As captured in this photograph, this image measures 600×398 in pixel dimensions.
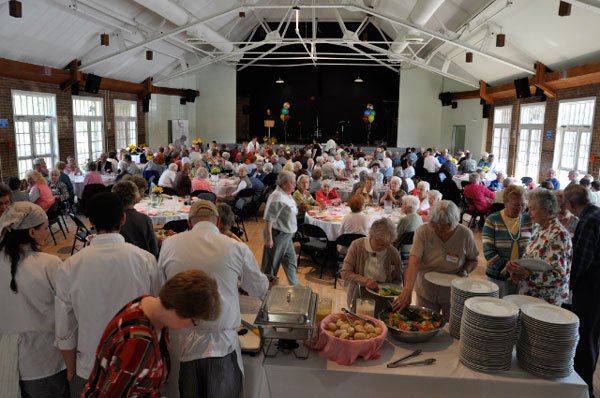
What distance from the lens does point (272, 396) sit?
2354 mm

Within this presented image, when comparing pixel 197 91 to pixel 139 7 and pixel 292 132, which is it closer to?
pixel 292 132

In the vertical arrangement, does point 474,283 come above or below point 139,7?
below

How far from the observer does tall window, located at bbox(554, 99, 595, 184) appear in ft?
32.6

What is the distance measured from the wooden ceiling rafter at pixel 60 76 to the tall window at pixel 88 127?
26.2 inches

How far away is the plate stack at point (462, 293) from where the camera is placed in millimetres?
2574

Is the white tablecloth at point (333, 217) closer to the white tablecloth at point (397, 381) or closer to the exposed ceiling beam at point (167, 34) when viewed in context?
the white tablecloth at point (397, 381)

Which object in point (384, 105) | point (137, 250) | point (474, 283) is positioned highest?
point (384, 105)

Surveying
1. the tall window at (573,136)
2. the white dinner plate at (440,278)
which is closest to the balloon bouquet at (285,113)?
the tall window at (573,136)

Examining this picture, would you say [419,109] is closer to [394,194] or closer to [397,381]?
[394,194]

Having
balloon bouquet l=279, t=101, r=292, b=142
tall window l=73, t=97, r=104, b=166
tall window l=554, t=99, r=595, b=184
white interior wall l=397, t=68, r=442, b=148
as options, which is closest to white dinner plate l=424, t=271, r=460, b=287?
tall window l=554, t=99, r=595, b=184

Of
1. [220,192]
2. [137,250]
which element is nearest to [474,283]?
[137,250]

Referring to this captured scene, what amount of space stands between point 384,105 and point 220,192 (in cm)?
1464

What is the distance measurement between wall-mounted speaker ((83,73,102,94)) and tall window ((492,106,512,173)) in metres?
11.8

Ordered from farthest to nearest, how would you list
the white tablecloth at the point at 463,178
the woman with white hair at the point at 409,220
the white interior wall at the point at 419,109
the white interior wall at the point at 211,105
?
1. the white interior wall at the point at 211,105
2. the white interior wall at the point at 419,109
3. the white tablecloth at the point at 463,178
4. the woman with white hair at the point at 409,220
